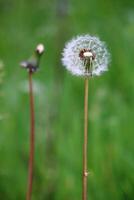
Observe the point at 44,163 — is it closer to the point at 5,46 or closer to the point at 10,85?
the point at 10,85

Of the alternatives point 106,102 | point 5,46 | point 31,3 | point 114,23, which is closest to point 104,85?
point 106,102

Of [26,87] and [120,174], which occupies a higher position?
[26,87]

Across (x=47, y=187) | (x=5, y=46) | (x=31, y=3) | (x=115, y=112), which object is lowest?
(x=47, y=187)

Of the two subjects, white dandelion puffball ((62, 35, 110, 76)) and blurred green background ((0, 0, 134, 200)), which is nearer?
white dandelion puffball ((62, 35, 110, 76))

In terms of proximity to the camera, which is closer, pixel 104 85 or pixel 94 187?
pixel 94 187

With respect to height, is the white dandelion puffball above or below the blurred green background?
above
